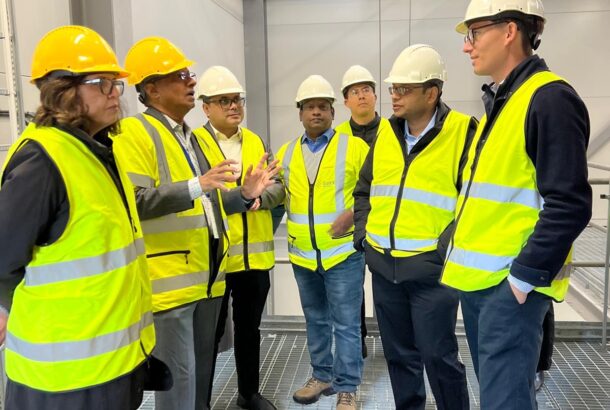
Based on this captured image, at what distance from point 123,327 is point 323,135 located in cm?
174

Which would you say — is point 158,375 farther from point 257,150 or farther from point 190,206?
point 257,150

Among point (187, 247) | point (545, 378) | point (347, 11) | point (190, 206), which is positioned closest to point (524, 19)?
point (190, 206)

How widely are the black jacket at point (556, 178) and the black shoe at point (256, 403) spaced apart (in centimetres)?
189

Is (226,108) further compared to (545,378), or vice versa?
(545,378)

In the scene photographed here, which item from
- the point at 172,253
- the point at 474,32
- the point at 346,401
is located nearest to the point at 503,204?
the point at 474,32

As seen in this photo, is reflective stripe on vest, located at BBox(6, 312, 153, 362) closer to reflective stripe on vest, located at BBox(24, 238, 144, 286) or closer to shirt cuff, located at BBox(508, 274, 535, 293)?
reflective stripe on vest, located at BBox(24, 238, 144, 286)

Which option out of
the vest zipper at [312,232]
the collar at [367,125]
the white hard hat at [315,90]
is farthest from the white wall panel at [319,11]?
the vest zipper at [312,232]

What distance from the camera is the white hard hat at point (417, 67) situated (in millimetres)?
2381

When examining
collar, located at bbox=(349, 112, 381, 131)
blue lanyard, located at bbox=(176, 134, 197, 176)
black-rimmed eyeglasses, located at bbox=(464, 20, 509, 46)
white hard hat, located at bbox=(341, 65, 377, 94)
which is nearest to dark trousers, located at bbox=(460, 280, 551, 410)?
black-rimmed eyeglasses, located at bbox=(464, 20, 509, 46)

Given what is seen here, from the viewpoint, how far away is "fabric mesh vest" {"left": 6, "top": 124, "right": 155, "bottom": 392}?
146 centimetres

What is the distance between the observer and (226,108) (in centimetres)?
288

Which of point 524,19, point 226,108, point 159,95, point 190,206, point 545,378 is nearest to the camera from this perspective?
point 524,19

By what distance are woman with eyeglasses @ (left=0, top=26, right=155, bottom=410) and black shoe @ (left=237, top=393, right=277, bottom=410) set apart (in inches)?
58.8

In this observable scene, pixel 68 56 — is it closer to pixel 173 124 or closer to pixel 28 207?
pixel 28 207
